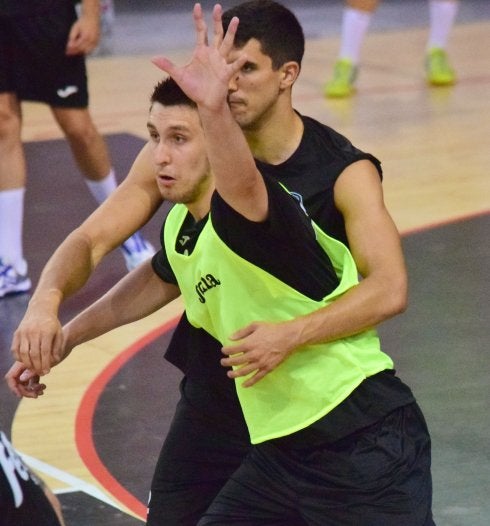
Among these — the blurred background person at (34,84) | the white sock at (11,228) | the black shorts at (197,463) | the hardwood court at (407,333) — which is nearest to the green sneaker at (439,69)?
the hardwood court at (407,333)

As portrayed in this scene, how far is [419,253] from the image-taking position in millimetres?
6320

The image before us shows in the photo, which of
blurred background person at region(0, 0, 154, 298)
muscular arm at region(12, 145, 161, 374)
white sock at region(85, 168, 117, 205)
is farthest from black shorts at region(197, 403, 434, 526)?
white sock at region(85, 168, 117, 205)

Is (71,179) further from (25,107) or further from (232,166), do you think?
(232,166)

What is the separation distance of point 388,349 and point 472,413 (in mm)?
694

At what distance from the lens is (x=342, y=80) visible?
9945mm

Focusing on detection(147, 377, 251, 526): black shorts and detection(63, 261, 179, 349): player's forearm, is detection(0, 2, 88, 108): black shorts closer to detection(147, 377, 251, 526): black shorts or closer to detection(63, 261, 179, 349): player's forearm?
detection(63, 261, 179, 349): player's forearm

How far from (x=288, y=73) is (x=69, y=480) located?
63.9 inches

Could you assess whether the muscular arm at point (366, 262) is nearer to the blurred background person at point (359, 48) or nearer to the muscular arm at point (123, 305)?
the muscular arm at point (123, 305)

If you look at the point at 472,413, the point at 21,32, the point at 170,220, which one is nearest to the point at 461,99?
the point at 21,32

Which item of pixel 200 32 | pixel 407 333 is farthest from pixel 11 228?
pixel 200 32

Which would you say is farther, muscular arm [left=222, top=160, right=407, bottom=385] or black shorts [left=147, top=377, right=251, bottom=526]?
A: black shorts [left=147, top=377, right=251, bottom=526]

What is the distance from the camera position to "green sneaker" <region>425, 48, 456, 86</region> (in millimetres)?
10203

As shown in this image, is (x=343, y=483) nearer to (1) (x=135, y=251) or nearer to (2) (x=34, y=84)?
(1) (x=135, y=251)

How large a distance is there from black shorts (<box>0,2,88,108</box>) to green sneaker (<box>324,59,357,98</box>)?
392cm
